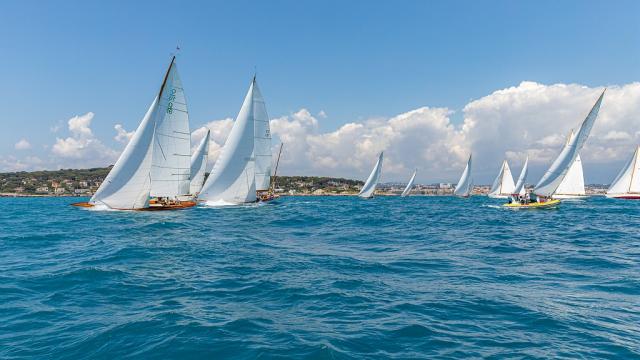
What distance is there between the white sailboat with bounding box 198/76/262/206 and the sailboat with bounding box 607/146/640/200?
9008 cm

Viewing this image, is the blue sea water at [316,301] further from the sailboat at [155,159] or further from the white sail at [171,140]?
the white sail at [171,140]

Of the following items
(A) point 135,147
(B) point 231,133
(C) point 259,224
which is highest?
(B) point 231,133

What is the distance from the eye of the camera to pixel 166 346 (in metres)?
7.61

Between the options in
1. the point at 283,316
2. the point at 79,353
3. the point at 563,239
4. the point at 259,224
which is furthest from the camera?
the point at 259,224

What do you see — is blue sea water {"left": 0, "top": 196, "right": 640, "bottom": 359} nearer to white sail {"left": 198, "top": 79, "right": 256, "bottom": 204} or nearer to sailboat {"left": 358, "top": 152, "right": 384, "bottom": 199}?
white sail {"left": 198, "top": 79, "right": 256, "bottom": 204}

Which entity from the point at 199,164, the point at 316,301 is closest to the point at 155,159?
the point at 199,164

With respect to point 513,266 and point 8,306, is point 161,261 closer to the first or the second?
point 8,306

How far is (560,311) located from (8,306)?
604 inches

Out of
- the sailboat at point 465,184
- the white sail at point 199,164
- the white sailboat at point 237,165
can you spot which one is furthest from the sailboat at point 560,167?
the sailboat at point 465,184

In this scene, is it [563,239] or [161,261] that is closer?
[161,261]

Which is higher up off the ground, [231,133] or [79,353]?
[231,133]

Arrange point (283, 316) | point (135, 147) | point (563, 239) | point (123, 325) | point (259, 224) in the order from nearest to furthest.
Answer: point (123, 325)
point (283, 316)
point (563, 239)
point (259, 224)
point (135, 147)

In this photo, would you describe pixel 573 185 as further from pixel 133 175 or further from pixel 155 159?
pixel 133 175

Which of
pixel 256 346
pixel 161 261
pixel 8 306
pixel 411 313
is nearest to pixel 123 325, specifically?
pixel 256 346
